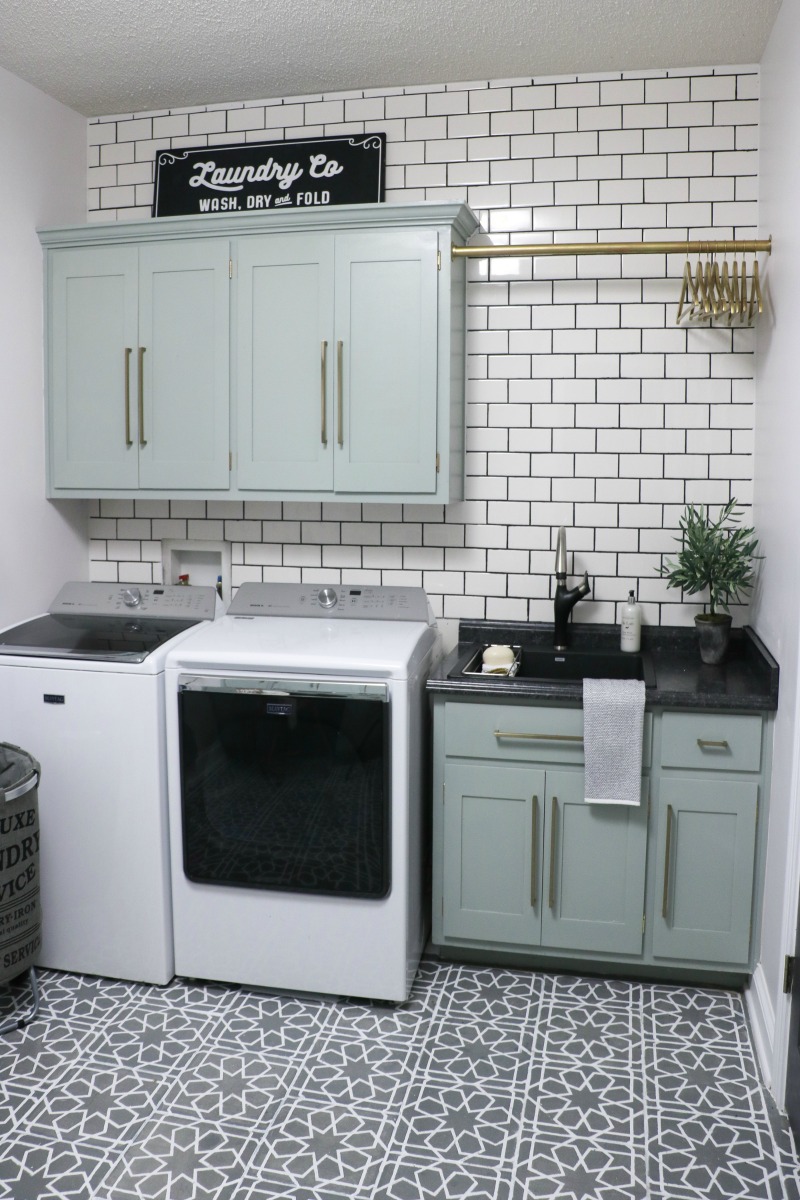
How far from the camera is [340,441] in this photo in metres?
3.00

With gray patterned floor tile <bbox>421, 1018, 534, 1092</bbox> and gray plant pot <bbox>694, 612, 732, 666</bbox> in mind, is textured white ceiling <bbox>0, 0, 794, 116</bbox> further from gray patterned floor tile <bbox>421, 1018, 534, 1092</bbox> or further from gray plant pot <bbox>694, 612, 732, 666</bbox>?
gray patterned floor tile <bbox>421, 1018, 534, 1092</bbox>

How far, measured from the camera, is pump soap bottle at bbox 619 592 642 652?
3.03m

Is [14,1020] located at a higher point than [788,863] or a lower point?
lower

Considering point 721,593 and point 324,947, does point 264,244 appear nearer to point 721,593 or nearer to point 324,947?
point 721,593

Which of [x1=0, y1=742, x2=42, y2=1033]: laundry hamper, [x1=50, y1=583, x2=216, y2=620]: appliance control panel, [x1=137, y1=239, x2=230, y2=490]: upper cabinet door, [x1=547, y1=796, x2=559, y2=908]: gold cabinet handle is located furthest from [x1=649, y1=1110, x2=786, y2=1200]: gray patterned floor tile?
[x1=137, y1=239, x2=230, y2=490]: upper cabinet door

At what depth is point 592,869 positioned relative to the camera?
2.75 metres

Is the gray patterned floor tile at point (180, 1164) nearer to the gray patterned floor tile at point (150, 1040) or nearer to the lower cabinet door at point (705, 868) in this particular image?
the gray patterned floor tile at point (150, 1040)

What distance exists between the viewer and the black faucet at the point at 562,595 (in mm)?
3043

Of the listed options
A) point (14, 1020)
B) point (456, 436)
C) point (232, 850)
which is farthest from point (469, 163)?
point (14, 1020)

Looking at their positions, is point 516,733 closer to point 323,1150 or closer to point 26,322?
point 323,1150

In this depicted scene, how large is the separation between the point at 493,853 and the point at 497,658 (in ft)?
1.92

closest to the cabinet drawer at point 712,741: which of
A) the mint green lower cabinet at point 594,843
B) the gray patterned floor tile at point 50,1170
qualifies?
the mint green lower cabinet at point 594,843

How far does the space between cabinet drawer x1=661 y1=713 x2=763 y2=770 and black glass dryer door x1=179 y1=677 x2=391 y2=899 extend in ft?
2.54

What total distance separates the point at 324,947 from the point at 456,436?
158 centimetres
